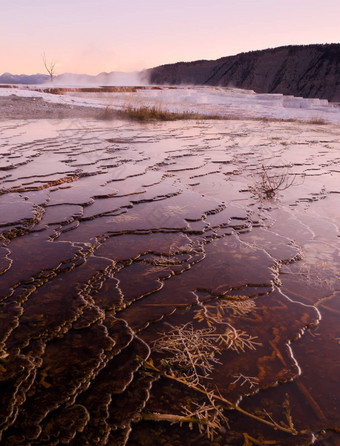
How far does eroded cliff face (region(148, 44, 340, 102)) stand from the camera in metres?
53.4

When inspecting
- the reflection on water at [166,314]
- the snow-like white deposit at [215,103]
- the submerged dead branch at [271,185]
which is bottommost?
the snow-like white deposit at [215,103]

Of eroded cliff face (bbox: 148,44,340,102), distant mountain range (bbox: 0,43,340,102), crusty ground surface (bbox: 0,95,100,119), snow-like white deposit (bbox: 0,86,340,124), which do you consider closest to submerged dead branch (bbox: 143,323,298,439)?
crusty ground surface (bbox: 0,95,100,119)

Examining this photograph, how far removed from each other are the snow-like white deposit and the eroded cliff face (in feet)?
121

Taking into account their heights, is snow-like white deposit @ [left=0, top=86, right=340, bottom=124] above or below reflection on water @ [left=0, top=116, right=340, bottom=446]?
below

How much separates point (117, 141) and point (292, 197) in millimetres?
3674

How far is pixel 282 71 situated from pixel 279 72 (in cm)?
60

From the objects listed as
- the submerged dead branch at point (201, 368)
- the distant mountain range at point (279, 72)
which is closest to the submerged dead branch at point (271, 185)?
the submerged dead branch at point (201, 368)

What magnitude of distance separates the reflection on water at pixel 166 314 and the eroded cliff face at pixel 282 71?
55.7m

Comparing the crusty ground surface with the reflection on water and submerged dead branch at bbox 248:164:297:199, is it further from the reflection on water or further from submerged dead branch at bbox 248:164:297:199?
submerged dead branch at bbox 248:164:297:199

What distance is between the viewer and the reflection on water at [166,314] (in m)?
0.96

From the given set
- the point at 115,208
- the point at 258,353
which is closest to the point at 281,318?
the point at 258,353

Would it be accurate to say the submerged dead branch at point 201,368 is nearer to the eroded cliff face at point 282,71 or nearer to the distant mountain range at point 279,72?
the distant mountain range at point 279,72

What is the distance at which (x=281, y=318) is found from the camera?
1.41m

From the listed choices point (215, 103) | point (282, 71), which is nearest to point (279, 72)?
point (282, 71)
